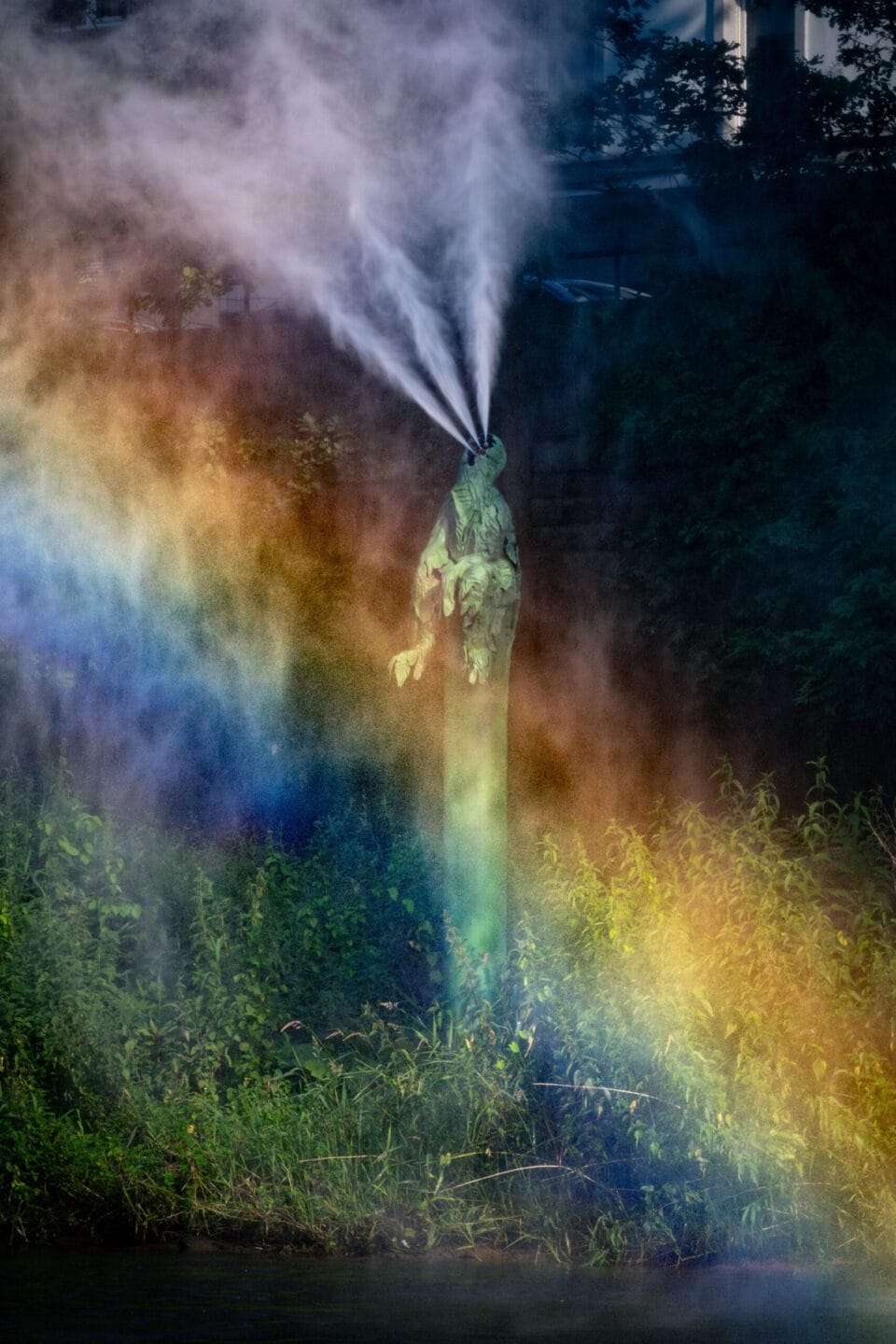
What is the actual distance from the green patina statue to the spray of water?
280cm

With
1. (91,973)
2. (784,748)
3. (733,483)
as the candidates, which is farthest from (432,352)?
(91,973)

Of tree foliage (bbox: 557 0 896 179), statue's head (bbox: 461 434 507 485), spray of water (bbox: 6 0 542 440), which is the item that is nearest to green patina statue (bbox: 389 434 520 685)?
statue's head (bbox: 461 434 507 485)

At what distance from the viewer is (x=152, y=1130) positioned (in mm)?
7977

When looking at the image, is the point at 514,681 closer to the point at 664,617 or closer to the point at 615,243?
the point at 664,617

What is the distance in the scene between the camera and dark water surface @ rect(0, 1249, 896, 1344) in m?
6.51

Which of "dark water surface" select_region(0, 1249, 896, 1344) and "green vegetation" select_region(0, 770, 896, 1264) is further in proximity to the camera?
"green vegetation" select_region(0, 770, 896, 1264)

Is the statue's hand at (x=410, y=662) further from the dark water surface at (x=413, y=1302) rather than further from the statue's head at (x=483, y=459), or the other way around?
the dark water surface at (x=413, y=1302)

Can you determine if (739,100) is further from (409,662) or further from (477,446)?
(409,662)

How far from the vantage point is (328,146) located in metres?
11.8

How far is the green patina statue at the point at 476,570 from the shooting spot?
8383 millimetres

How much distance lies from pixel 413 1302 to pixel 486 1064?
1.26 metres

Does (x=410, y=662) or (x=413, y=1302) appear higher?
(x=410, y=662)

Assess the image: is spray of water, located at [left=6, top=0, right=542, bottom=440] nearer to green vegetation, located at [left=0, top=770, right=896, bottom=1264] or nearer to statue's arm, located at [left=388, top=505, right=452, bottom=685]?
statue's arm, located at [left=388, top=505, right=452, bottom=685]

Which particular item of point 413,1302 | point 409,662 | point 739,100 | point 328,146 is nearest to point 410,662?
point 409,662
